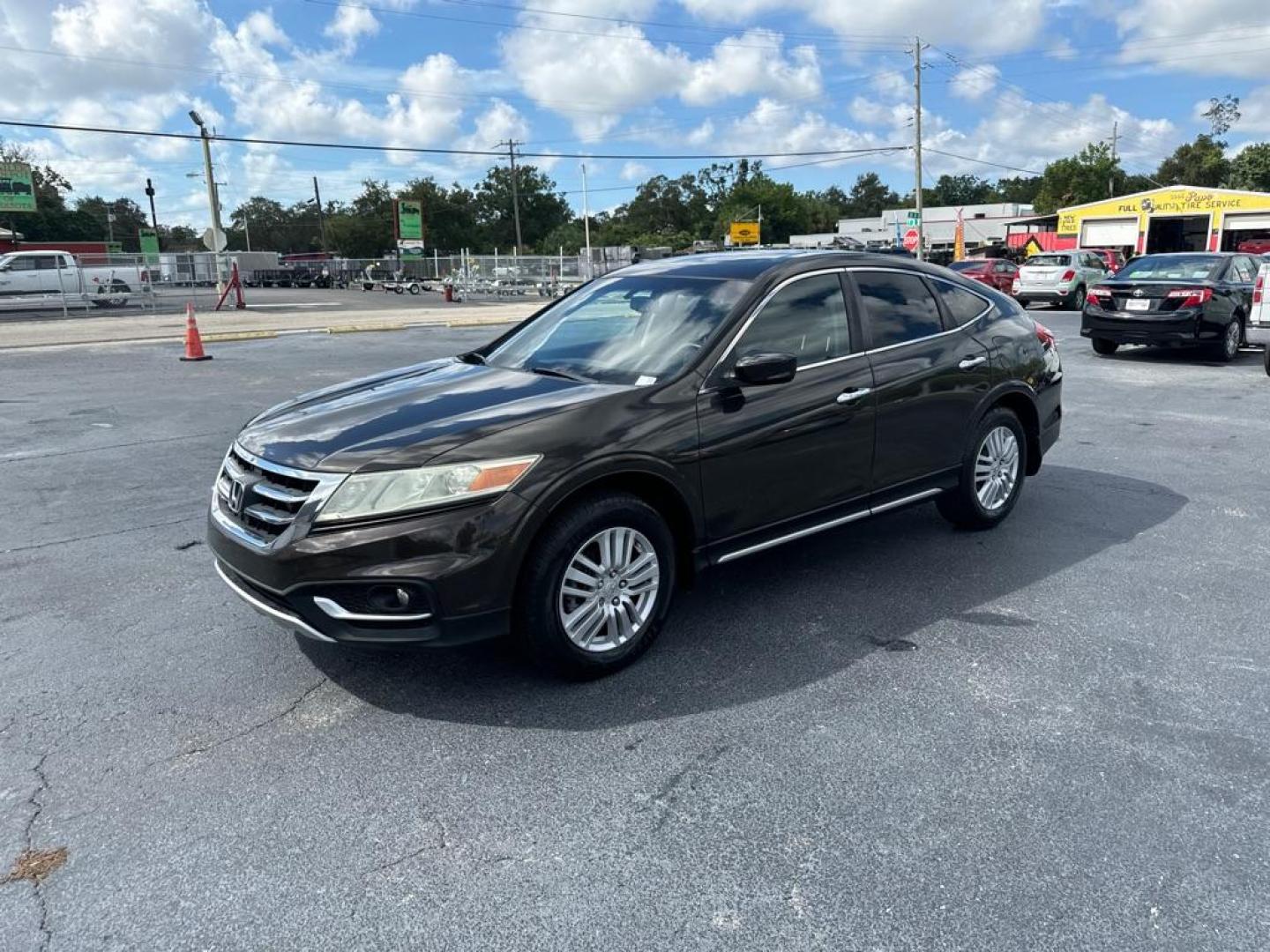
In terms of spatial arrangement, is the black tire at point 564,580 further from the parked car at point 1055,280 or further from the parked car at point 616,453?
the parked car at point 1055,280

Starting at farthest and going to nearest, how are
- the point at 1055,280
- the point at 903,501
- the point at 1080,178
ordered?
the point at 1080,178 < the point at 1055,280 < the point at 903,501

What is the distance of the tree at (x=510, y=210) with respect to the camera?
10694cm

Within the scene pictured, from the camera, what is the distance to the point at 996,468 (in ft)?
18.7

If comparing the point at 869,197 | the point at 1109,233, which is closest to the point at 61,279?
the point at 1109,233

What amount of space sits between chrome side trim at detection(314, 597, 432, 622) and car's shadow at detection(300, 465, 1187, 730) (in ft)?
1.06

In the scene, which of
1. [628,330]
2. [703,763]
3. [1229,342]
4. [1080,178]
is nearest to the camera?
[703,763]

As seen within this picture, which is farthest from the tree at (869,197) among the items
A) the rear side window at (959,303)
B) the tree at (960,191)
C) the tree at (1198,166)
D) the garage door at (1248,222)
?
the rear side window at (959,303)

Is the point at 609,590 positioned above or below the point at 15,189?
below

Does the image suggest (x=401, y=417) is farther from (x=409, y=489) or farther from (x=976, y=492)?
(x=976, y=492)

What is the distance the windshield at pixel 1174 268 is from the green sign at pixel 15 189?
65.6 metres

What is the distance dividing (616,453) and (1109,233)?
57660 millimetres

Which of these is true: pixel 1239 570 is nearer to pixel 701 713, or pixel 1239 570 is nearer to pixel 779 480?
pixel 779 480

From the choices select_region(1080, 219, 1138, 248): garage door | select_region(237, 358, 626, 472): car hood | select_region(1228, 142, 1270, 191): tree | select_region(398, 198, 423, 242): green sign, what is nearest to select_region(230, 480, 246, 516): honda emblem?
select_region(237, 358, 626, 472): car hood

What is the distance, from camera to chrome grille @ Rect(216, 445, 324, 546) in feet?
11.4
